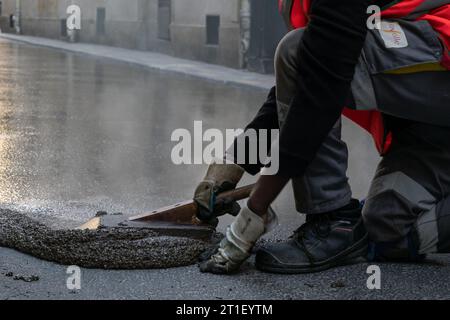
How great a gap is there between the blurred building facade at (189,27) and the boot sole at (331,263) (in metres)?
13.1

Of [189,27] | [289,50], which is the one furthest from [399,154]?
[189,27]

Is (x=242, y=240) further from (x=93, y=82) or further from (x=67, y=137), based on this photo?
(x=93, y=82)

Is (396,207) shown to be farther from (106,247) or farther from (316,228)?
(106,247)

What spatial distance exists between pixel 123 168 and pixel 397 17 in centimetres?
319

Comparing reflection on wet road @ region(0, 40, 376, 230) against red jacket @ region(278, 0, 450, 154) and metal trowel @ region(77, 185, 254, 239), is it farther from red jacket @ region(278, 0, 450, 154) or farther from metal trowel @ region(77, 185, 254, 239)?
red jacket @ region(278, 0, 450, 154)

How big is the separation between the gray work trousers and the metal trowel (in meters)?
0.45

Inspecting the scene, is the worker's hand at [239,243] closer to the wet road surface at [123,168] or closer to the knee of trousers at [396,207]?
the wet road surface at [123,168]

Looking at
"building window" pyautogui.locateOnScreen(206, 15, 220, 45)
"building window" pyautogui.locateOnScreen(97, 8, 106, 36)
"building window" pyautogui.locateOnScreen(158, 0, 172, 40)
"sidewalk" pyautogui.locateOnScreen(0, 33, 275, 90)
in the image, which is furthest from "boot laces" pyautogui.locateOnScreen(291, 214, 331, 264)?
"building window" pyautogui.locateOnScreen(97, 8, 106, 36)

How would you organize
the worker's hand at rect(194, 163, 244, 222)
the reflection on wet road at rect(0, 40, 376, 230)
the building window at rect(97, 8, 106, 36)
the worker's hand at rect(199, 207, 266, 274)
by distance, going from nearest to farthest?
the worker's hand at rect(199, 207, 266, 274) → the worker's hand at rect(194, 163, 244, 222) → the reflection on wet road at rect(0, 40, 376, 230) → the building window at rect(97, 8, 106, 36)

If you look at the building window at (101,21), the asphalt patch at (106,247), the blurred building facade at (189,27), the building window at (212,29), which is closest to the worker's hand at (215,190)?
the asphalt patch at (106,247)

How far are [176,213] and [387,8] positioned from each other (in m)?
1.11

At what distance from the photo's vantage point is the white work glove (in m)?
2.92

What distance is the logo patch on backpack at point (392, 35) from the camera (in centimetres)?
285

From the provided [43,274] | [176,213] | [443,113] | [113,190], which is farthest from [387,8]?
[113,190]
